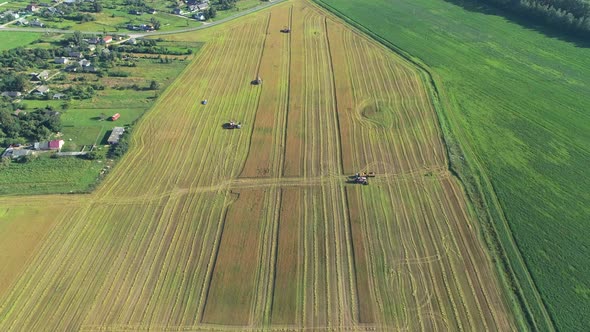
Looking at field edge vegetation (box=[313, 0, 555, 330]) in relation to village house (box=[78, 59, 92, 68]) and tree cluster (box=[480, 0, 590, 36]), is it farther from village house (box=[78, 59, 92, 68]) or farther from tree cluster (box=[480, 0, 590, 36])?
village house (box=[78, 59, 92, 68])

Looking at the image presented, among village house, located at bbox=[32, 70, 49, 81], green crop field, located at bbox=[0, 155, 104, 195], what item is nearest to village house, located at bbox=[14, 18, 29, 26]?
village house, located at bbox=[32, 70, 49, 81]

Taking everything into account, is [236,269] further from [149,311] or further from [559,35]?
[559,35]

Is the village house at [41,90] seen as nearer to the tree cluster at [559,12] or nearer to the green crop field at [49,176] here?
the green crop field at [49,176]

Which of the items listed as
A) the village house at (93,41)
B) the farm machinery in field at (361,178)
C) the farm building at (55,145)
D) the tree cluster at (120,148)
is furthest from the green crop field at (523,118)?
the village house at (93,41)

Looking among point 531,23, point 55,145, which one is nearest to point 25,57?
point 55,145

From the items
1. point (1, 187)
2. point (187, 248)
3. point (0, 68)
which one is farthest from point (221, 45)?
point (187, 248)

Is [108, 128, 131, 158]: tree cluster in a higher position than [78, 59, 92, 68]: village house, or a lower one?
lower
